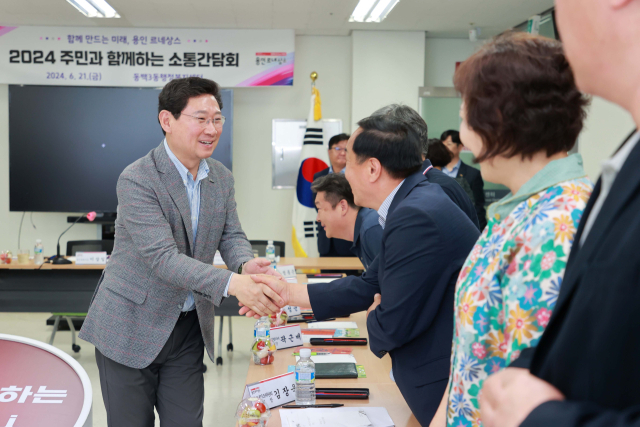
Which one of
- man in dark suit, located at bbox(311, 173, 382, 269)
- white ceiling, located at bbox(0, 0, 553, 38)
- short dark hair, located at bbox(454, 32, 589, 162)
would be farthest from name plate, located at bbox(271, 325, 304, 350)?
white ceiling, located at bbox(0, 0, 553, 38)

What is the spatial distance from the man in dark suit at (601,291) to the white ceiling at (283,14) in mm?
4687

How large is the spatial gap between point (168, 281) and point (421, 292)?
880 millimetres

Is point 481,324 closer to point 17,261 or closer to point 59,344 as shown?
point 17,261

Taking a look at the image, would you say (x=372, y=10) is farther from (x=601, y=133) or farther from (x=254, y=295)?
(x=254, y=295)

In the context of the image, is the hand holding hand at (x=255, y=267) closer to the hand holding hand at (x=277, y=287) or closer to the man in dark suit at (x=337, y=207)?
the hand holding hand at (x=277, y=287)

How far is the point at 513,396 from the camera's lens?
571 millimetres

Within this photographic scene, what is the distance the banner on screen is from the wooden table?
430cm

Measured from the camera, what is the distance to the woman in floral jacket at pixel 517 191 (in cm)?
76

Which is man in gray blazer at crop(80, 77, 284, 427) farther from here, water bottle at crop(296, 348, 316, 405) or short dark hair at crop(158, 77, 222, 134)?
water bottle at crop(296, 348, 316, 405)

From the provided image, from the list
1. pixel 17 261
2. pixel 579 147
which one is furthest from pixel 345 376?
pixel 579 147

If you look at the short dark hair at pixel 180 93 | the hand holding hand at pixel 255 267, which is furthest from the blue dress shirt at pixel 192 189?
the hand holding hand at pixel 255 267

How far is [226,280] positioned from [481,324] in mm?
1127

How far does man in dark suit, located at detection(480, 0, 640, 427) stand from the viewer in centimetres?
49

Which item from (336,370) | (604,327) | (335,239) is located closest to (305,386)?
(336,370)
